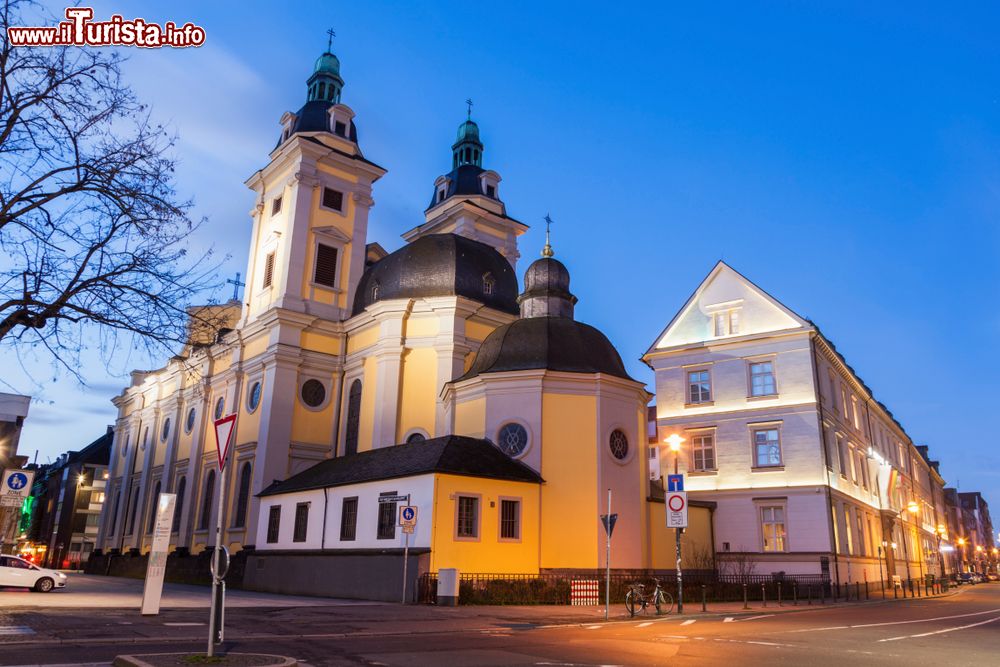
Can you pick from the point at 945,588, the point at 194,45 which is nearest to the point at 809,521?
the point at 945,588

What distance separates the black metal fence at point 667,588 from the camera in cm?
2266

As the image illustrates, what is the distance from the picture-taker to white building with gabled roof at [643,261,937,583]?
111 feet

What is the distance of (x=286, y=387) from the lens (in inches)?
1547

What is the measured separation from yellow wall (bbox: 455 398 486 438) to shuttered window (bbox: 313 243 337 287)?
16279mm

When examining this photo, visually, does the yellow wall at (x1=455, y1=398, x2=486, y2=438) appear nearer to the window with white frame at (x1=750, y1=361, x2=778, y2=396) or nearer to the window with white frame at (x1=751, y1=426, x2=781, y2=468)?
the window with white frame at (x1=751, y1=426, x2=781, y2=468)

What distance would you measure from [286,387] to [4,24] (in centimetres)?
3002

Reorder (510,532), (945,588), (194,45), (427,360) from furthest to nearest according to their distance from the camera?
(945,588) < (427,360) < (510,532) < (194,45)

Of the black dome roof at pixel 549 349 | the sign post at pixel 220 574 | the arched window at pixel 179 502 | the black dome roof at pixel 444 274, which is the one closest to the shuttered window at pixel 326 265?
the black dome roof at pixel 444 274

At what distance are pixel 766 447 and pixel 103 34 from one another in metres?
31.8

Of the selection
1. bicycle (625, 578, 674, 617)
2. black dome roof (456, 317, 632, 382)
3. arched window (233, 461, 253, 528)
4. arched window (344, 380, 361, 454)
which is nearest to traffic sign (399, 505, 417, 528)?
bicycle (625, 578, 674, 617)

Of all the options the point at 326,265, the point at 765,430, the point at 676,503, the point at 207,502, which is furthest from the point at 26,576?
the point at 765,430

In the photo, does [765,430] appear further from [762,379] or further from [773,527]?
[773,527]

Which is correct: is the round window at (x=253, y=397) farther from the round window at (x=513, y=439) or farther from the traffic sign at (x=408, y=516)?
the traffic sign at (x=408, y=516)

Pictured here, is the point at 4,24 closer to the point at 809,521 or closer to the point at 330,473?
the point at 330,473
